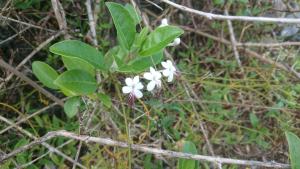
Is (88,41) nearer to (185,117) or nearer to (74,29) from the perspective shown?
(74,29)

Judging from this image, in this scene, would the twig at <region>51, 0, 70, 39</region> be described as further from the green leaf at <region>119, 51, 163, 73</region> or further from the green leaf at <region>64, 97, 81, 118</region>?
the green leaf at <region>119, 51, 163, 73</region>

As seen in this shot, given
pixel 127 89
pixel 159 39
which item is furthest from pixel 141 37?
pixel 127 89

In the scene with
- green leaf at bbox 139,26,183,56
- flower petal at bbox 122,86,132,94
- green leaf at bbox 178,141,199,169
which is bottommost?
green leaf at bbox 178,141,199,169

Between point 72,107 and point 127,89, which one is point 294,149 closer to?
point 127,89

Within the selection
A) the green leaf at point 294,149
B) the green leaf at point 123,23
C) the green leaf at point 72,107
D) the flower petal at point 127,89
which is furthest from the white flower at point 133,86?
the green leaf at point 294,149

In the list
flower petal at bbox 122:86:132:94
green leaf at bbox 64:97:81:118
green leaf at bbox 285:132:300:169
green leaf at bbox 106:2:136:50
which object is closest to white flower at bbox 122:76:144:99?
flower petal at bbox 122:86:132:94
